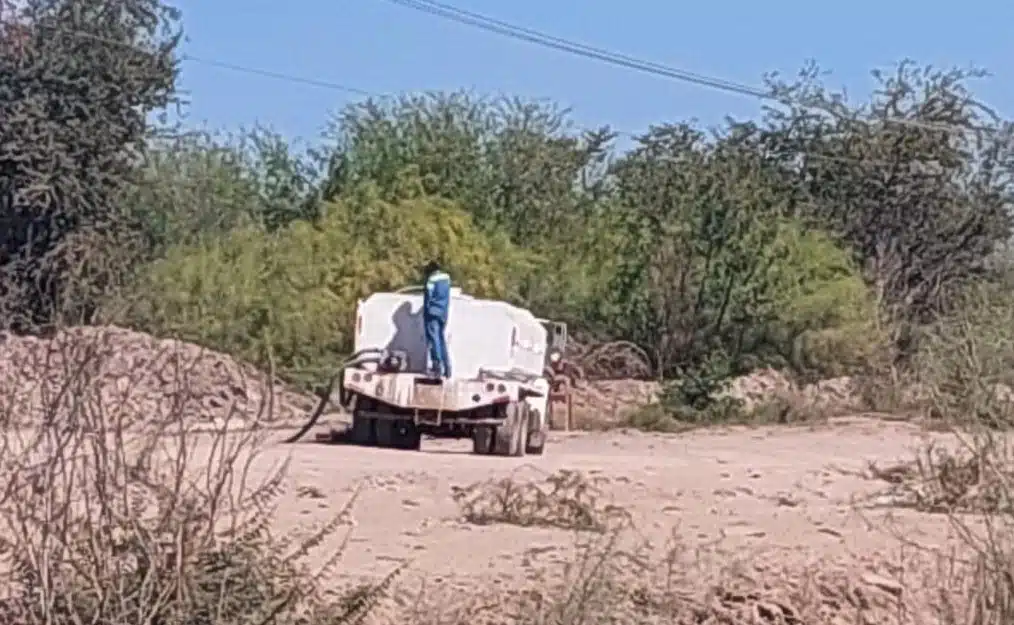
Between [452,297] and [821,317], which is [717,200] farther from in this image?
[452,297]

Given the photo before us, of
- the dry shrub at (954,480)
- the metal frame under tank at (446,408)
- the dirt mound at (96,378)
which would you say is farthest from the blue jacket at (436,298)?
the dirt mound at (96,378)

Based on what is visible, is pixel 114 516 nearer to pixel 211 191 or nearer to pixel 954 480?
pixel 954 480

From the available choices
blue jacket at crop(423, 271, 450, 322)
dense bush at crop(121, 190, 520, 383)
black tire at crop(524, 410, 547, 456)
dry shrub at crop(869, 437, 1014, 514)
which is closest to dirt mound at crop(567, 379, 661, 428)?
dense bush at crop(121, 190, 520, 383)

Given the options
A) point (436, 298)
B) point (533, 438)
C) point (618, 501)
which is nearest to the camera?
point (618, 501)

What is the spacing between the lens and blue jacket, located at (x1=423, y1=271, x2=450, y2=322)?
2380cm

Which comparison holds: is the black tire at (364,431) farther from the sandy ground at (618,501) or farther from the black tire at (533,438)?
the black tire at (533,438)

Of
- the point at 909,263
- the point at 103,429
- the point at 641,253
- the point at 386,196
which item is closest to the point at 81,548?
the point at 103,429

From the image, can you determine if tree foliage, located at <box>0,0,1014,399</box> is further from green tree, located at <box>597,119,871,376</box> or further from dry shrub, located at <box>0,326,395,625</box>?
dry shrub, located at <box>0,326,395,625</box>

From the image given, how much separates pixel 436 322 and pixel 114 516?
1480cm

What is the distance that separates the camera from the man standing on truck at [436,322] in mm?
23750

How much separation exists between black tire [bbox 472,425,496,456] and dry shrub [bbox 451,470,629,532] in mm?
6454

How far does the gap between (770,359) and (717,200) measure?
316cm

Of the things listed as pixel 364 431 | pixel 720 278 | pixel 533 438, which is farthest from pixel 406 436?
pixel 720 278

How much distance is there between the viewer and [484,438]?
77.6ft
